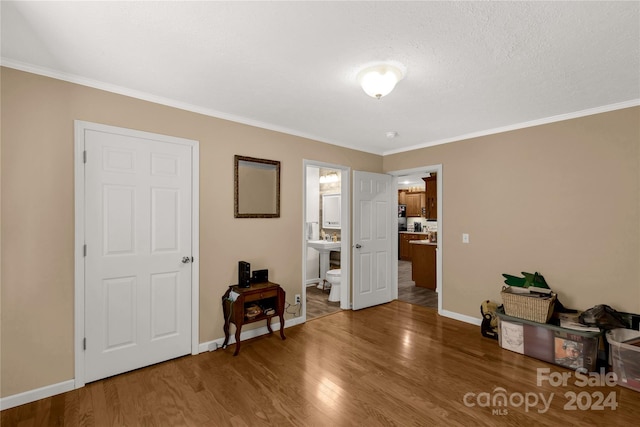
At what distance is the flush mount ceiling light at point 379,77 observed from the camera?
2.15 m

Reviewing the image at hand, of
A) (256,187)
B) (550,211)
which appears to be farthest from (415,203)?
(256,187)

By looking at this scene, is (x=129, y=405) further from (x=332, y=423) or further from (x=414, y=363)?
(x=414, y=363)

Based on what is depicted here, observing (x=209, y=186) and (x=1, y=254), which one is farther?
(x=209, y=186)

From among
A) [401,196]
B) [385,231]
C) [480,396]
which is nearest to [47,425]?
[480,396]

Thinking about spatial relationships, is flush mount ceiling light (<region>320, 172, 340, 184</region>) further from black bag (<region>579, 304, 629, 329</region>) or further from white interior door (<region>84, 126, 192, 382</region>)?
black bag (<region>579, 304, 629, 329</region>)

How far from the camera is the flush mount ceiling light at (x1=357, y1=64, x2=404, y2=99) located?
215 centimetres

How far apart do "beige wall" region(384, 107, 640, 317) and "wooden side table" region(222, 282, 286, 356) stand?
2406mm

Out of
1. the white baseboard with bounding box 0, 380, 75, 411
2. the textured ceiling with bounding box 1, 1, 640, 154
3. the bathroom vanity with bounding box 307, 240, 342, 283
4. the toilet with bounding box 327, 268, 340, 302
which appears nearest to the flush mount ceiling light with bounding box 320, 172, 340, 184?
the bathroom vanity with bounding box 307, 240, 342, 283

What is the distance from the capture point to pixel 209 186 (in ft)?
10.1

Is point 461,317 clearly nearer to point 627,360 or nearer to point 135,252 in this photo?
point 627,360

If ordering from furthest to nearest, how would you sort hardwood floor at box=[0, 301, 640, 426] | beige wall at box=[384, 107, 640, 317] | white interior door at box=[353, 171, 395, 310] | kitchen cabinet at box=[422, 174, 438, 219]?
kitchen cabinet at box=[422, 174, 438, 219], white interior door at box=[353, 171, 395, 310], beige wall at box=[384, 107, 640, 317], hardwood floor at box=[0, 301, 640, 426]

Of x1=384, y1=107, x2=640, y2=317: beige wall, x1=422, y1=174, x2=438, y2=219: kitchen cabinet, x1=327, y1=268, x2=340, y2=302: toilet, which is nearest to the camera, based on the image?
x1=384, y1=107, x2=640, y2=317: beige wall

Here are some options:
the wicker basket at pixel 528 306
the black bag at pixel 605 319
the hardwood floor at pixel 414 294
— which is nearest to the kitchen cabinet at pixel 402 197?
the hardwood floor at pixel 414 294

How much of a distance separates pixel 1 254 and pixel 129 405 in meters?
1.41
